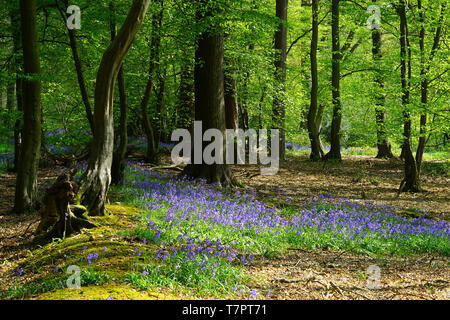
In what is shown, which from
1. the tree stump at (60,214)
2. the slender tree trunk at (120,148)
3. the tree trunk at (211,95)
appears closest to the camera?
the tree stump at (60,214)

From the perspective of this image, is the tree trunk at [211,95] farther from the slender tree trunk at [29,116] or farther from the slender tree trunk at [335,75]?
the slender tree trunk at [335,75]

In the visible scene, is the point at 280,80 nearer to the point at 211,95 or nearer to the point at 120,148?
the point at 211,95

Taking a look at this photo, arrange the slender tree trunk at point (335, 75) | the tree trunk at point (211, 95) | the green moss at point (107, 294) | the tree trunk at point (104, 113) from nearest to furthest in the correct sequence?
the green moss at point (107, 294)
the tree trunk at point (104, 113)
the tree trunk at point (211, 95)
the slender tree trunk at point (335, 75)

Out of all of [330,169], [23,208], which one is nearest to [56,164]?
[23,208]

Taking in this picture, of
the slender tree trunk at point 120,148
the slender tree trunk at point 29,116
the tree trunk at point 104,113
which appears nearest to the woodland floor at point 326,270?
the slender tree trunk at point 29,116

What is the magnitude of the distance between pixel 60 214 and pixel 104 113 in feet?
6.22

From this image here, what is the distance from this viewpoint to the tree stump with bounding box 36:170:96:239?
5.20 m

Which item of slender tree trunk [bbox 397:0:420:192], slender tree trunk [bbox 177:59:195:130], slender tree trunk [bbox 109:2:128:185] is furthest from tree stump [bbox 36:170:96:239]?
slender tree trunk [bbox 177:59:195:130]

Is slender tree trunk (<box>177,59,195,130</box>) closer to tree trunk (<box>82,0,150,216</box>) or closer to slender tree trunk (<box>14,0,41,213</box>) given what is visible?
slender tree trunk (<box>14,0,41,213</box>)

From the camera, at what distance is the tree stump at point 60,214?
17.1 feet

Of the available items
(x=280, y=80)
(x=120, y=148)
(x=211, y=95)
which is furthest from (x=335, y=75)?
(x=120, y=148)

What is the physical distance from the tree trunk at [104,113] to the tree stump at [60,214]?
0.60 m
